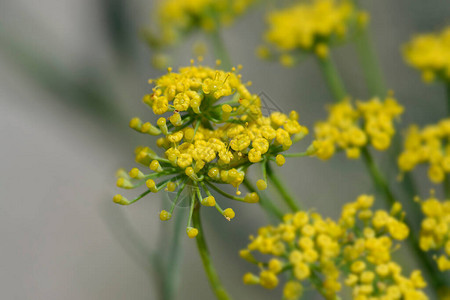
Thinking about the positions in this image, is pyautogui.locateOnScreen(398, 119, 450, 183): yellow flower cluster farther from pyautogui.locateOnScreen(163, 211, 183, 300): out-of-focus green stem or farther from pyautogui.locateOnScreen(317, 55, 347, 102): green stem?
pyautogui.locateOnScreen(163, 211, 183, 300): out-of-focus green stem

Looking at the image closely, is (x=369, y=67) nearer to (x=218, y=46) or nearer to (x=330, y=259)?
(x=218, y=46)

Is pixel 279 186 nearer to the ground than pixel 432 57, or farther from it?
nearer to the ground

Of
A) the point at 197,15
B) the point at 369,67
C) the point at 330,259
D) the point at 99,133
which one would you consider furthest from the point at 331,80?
the point at 99,133

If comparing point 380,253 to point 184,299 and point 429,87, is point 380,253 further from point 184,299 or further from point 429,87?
point 429,87

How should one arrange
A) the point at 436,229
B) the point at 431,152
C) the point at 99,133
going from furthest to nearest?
1. the point at 99,133
2. the point at 431,152
3. the point at 436,229

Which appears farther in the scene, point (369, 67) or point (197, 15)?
point (197, 15)

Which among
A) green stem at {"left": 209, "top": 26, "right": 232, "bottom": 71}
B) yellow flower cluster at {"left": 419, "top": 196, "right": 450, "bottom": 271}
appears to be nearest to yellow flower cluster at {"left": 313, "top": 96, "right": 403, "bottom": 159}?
yellow flower cluster at {"left": 419, "top": 196, "right": 450, "bottom": 271}

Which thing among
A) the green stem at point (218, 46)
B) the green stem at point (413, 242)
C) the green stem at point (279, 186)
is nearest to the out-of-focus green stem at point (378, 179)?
the green stem at point (413, 242)
